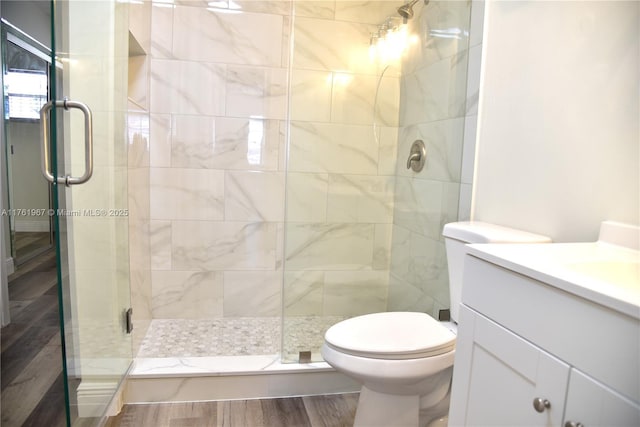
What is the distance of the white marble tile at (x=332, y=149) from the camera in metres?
2.24

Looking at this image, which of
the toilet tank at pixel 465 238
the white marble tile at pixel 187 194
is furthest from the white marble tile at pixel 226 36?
the toilet tank at pixel 465 238

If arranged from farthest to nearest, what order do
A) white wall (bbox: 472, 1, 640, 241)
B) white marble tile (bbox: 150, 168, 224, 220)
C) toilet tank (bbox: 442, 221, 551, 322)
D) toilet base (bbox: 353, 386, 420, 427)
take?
white marble tile (bbox: 150, 168, 224, 220) < toilet base (bbox: 353, 386, 420, 427) < toilet tank (bbox: 442, 221, 551, 322) < white wall (bbox: 472, 1, 640, 241)

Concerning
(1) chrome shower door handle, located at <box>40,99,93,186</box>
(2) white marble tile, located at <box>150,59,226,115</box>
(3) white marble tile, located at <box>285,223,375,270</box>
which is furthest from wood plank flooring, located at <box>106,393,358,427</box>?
(2) white marble tile, located at <box>150,59,226,115</box>

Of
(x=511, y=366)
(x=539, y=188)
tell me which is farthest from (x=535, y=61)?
(x=511, y=366)

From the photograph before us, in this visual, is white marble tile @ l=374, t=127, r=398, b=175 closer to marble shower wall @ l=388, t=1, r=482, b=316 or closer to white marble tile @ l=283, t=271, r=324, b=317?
marble shower wall @ l=388, t=1, r=482, b=316

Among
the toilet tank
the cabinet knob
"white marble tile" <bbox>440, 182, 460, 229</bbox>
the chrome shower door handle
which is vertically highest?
the chrome shower door handle

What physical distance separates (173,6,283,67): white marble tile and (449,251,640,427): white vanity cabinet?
2.08m

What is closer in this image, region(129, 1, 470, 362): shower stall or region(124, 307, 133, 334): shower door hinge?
region(124, 307, 133, 334): shower door hinge

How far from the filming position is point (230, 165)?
8.87 ft

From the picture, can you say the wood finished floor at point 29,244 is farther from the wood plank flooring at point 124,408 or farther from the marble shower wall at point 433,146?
the marble shower wall at point 433,146

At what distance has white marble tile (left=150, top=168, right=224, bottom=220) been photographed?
8.64ft

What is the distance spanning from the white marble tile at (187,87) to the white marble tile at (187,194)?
0.39m

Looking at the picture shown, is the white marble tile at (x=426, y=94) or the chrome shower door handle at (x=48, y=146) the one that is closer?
the chrome shower door handle at (x=48, y=146)

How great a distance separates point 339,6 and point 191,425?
2.34m
